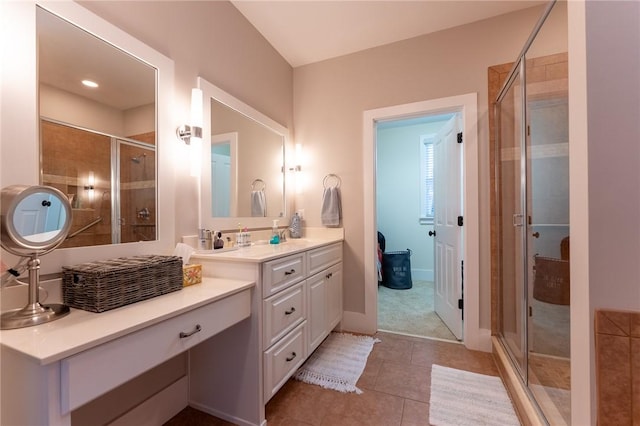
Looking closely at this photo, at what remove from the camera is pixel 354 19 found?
2.11 meters

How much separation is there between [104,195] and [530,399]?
237 cm

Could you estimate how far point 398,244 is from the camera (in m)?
4.45

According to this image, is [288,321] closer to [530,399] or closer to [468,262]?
[530,399]

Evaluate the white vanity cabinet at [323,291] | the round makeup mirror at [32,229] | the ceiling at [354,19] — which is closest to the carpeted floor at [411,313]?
the white vanity cabinet at [323,291]

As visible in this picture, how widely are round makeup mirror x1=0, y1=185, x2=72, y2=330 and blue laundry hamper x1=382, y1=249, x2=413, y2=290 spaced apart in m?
3.58

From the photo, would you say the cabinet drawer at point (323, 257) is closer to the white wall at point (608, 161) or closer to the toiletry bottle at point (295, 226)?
the toiletry bottle at point (295, 226)

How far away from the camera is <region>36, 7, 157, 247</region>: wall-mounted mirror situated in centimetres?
103

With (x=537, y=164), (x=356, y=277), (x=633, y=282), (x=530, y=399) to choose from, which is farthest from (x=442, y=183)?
(x=633, y=282)

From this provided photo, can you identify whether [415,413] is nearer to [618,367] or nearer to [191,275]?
[618,367]

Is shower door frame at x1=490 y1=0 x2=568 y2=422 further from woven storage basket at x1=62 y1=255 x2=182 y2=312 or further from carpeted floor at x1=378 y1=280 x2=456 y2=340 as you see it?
woven storage basket at x1=62 y1=255 x2=182 y2=312

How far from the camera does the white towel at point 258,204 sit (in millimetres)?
2180

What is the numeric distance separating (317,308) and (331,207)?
97 cm

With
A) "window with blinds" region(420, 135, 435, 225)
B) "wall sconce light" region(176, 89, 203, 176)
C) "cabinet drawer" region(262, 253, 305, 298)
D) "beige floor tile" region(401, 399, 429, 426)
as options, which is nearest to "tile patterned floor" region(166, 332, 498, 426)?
"beige floor tile" region(401, 399, 429, 426)

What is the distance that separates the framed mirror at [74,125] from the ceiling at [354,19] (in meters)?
1.07
